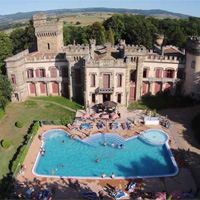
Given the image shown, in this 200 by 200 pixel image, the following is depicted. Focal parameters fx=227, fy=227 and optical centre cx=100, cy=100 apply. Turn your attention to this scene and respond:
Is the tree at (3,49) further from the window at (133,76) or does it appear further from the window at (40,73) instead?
the window at (133,76)

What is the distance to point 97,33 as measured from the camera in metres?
80.1

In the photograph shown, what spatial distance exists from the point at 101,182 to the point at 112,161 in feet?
14.7

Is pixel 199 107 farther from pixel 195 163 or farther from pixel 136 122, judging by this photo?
pixel 195 163

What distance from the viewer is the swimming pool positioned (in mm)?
29719

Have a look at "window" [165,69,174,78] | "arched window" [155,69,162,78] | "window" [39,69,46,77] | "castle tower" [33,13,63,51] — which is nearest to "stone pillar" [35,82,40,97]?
"window" [39,69,46,77]

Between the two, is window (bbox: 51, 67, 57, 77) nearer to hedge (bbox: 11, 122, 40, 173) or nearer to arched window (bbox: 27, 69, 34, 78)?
arched window (bbox: 27, 69, 34, 78)

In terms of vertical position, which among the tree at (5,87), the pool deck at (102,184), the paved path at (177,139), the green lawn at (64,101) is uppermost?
the tree at (5,87)

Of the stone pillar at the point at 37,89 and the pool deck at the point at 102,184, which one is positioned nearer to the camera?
the pool deck at the point at 102,184

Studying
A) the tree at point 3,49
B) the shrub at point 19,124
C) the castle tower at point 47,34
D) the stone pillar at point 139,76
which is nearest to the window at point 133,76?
the stone pillar at point 139,76

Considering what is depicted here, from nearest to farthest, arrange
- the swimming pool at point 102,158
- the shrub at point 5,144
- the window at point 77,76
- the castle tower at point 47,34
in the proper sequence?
the swimming pool at point 102,158 < the shrub at point 5,144 < the window at point 77,76 < the castle tower at point 47,34

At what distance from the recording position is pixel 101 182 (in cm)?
2791

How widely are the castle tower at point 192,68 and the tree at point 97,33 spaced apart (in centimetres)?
3794

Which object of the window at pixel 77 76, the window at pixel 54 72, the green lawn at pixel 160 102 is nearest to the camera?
the green lawn at pixel 160 102

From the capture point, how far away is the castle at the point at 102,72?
143 feet
